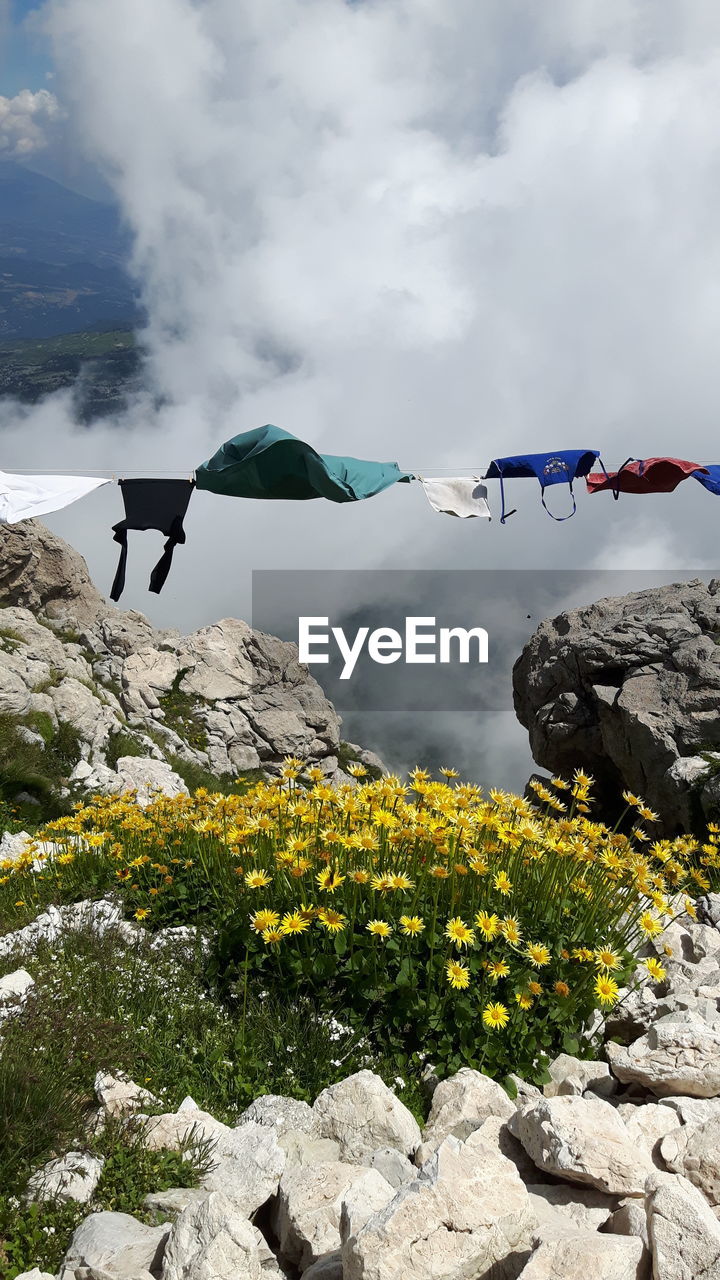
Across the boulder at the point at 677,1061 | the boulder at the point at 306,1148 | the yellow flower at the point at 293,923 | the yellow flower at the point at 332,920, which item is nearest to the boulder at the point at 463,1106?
the boulder at the point at 306,1148

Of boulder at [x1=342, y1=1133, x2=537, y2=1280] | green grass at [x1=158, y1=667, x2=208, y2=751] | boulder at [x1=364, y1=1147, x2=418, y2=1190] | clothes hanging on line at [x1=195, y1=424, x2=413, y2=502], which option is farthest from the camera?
green grass at [x1=158, y1=667, x2=208, y2=751]

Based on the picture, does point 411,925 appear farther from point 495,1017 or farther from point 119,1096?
point 119,1096

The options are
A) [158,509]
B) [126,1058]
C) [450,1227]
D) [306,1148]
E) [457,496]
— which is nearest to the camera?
[450,1227]

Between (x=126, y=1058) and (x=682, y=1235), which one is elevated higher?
(x=682, y=1235)

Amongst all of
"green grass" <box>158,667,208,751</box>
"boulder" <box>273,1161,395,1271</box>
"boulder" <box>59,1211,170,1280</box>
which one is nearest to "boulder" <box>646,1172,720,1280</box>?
"boulder" <box>273,1161,395,1271</box>

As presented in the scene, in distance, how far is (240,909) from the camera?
534 cm

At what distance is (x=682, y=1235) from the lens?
8.48 feet

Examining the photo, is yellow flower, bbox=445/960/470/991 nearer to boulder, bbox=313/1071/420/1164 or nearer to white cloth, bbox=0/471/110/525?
boulder, bbox=313/1071/420/1164

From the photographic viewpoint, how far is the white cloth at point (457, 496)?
12.1m

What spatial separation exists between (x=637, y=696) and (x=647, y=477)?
4260 millimetres

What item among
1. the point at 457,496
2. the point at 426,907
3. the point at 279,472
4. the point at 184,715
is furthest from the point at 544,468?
the point at 184,715

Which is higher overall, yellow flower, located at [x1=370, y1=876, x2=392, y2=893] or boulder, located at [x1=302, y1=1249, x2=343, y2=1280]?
yellow flower, located at [x1=370, y1=876, x2=392, y2=893]

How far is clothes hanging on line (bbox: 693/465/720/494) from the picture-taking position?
1296 cm

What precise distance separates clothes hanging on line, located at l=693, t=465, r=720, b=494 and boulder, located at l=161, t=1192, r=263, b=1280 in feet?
41.3
